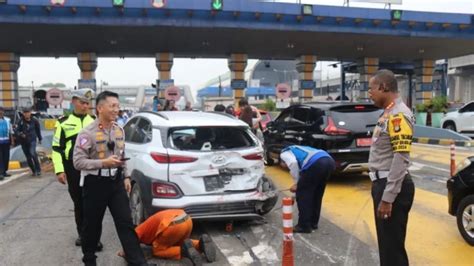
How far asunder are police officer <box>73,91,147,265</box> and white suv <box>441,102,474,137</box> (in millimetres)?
18828

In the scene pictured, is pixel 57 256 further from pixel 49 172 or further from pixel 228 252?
pixel 49 172

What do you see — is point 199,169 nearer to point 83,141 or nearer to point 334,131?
point 83,141

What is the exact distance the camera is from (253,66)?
10719 centimetres

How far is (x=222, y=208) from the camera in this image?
5.97m

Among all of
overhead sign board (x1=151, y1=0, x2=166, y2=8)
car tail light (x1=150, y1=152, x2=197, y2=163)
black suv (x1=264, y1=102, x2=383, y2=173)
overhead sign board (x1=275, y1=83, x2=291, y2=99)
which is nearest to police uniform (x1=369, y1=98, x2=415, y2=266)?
car tail light (x1=150, y1=152, x2=197, y2=163)

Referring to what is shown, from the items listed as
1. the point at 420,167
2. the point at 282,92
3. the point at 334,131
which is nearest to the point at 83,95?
the point at 334,131

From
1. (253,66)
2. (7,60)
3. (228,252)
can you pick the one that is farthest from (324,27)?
(253,66)

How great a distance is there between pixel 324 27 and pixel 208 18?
554cm

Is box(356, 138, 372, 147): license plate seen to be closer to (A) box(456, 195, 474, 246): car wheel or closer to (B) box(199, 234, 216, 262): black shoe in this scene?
(A) box(456, 195, 474, 246): car wheel

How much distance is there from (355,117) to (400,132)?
5972 millimetres

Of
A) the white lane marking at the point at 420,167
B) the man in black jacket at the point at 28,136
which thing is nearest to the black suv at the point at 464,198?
the white lane marking at the point at 420,167

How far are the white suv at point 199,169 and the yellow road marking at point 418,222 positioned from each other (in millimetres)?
1306

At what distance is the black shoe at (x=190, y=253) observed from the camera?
4934 mm

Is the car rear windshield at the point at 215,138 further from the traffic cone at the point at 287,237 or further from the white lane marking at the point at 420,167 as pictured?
the white lane marking at the point at 420,167
